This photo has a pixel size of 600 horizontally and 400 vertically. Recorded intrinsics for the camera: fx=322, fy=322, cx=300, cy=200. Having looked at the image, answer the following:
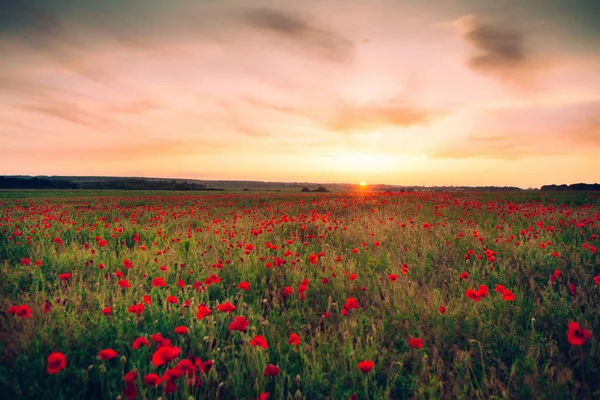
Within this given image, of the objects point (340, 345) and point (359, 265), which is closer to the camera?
point (340, 345)

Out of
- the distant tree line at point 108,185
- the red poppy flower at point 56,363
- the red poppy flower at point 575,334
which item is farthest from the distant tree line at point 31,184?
the red poppy flower at point 575,334

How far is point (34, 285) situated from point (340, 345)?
3990mm

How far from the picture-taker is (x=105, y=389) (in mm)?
2389

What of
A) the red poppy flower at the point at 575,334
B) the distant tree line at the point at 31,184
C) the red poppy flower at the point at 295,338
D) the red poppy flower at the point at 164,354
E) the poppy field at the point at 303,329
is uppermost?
the distant tree line at the point at 31,184

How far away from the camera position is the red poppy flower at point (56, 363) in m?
1.81

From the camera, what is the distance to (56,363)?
1.91m

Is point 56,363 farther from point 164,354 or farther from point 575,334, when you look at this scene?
point 575,334

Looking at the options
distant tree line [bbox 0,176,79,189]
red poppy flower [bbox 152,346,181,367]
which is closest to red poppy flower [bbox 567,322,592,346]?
red poppy flower [bbox 152,346,181,367]

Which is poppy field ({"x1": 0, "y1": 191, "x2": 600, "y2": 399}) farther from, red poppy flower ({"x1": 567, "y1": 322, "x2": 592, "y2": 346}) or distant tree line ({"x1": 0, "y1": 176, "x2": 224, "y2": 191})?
distant tree line ({"x1": 0, "y1": 176, "x2": 224, "y2": 191})

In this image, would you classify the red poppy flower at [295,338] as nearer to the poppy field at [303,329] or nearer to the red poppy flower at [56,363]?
the poppy field at [303,329]

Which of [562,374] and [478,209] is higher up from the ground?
[478,209]

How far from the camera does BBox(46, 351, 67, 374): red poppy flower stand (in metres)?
1.81

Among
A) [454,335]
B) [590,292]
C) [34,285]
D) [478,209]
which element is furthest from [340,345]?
[478,209]

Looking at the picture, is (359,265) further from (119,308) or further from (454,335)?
(119,308)
